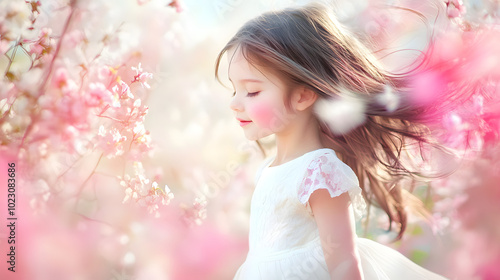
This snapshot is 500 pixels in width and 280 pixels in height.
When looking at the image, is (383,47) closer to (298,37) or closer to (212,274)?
(298,37)

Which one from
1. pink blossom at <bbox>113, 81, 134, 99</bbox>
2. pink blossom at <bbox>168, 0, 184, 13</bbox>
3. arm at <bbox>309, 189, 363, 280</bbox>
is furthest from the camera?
pink blossom at <bbox>168, 0, 184, 13</bbox>

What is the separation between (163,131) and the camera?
1.79 meters

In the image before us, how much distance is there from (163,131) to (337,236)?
78 cm

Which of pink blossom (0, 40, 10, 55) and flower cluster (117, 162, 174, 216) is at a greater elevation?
pink blossom (0, 40, 10, 55)

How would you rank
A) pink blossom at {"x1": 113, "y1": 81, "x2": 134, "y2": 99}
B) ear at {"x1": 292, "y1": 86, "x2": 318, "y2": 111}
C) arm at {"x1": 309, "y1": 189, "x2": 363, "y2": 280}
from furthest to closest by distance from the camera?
pink blossom at {"x1": 113, "y1": 81, "x2": 134, "y2": 99} < ear at {"x1": 292, "y1": 86, "x2": 318, "y2": 111} < arm at {"x1": 309, "y1": 189, "x2": 363, "y2": 280}

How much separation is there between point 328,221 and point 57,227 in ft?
2.72

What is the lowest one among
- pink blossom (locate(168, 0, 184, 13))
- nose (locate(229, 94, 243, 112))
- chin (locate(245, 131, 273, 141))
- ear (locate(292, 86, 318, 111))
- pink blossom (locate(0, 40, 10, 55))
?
chin (locate(245, 131, 273, 141))

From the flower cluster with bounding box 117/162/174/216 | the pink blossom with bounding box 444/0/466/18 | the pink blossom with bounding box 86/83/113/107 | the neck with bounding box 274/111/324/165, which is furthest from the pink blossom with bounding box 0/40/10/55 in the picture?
the pink blossom with bounding box 444/0/466/18

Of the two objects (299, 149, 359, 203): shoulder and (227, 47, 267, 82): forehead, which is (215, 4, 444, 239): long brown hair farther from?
(299, 149, 359, 203): shoulder

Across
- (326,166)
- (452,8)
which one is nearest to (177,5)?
(326,166)

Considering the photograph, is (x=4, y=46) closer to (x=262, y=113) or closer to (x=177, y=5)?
(x=177, y=5)

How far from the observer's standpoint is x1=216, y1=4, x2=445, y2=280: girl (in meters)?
1.28

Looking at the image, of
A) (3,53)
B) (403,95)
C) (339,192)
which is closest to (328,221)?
→ (339,192)

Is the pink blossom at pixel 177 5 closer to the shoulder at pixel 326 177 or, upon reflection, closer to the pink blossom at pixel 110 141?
the pink blossom at pixel 110 141
